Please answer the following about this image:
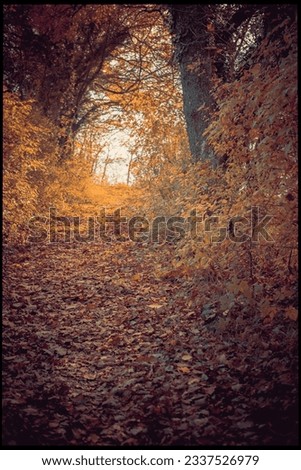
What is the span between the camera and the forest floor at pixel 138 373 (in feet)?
10.2

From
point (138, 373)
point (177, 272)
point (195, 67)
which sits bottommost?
point (138, 373)

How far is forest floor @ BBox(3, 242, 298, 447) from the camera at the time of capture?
Answer: 3.11 metres

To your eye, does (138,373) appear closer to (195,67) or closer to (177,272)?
(177,272)

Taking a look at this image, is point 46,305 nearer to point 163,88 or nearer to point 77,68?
point 163,88

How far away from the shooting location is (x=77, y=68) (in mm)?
11875

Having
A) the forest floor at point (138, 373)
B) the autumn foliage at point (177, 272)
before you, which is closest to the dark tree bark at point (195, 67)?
the autumn foliage at point (177, 272)

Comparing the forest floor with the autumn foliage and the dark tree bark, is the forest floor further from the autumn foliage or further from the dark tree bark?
the dark tree bark

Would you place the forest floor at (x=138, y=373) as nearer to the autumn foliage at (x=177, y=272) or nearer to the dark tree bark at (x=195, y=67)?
the autumn foliage at (x=177, y=272)

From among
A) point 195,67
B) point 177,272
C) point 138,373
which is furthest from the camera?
point 177,272

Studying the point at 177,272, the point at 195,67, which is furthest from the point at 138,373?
the point at 195,67

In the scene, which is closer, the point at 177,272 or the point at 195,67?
the point at 195,67

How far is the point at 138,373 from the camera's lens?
4.22m

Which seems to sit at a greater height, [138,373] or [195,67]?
[195,67]

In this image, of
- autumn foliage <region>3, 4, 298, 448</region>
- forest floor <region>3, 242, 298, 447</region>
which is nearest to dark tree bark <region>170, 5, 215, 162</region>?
autumn foliage <region>3, 4, 298, 448</region>
